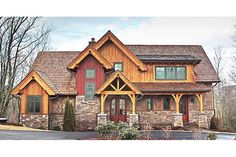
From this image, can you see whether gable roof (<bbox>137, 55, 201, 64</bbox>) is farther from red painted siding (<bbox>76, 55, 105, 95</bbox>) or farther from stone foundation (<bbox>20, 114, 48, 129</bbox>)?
stone foundation (<bbox>20, 114, 48, 129</bbox>)

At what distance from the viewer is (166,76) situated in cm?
1223

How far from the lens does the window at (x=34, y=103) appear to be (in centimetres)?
1109

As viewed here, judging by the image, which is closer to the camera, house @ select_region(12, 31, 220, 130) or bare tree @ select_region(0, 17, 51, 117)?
bare tree @ select_region(0, 17, 51, 117)

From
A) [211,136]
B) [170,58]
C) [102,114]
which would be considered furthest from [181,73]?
[102,114]

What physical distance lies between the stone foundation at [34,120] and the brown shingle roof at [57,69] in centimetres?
103

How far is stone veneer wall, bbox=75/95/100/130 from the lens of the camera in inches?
426

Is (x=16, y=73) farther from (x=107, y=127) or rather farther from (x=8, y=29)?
(x=107, y=127)

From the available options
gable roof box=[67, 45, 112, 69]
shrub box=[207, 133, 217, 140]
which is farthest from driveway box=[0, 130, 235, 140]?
gable roof box=[67, 45, 112, 69]

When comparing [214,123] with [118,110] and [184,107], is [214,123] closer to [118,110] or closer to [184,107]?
[184,107]

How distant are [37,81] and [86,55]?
187 centimetres

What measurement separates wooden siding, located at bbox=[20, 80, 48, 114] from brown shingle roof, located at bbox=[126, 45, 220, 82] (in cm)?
324

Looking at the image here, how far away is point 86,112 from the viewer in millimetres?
11219

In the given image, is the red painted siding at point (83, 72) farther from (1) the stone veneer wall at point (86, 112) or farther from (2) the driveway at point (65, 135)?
(2) the driveway at point (65, 135)
